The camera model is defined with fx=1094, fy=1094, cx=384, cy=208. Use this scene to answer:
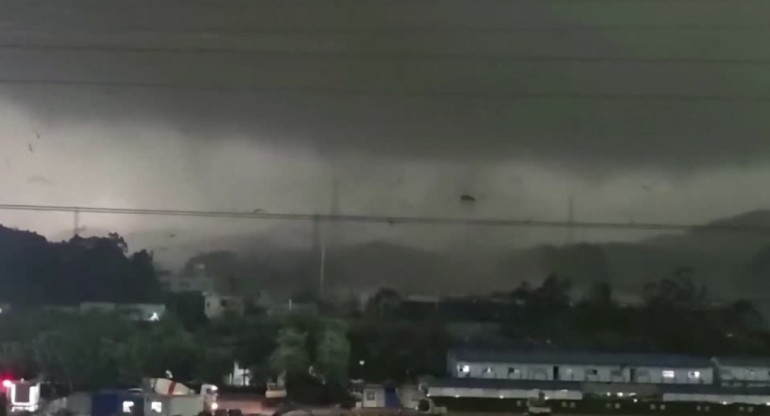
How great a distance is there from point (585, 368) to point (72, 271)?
3.25 ft

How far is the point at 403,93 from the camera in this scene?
2109mm

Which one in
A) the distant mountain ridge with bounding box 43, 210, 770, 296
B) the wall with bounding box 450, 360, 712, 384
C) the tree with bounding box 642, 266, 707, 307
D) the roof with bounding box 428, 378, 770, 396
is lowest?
the roof with bounding box 428, 378, 770, 396

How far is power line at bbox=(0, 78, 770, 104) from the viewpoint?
2.08 meters

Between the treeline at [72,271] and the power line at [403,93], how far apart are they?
0.30 m

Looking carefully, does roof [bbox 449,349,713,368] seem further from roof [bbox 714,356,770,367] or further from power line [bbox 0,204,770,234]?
power line [bbox 0,204,770,234]

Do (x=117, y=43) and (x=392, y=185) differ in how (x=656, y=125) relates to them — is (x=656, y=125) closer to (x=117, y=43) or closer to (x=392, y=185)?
(x=392, y=185)

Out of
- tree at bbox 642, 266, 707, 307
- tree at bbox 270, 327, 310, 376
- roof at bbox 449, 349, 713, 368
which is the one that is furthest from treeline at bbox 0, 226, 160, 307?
tree at bbox 642, 266, 707, 307

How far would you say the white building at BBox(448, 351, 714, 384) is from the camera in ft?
6.63

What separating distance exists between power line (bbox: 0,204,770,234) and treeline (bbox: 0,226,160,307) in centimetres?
6

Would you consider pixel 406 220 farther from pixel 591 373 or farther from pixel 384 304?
pixel 591 373

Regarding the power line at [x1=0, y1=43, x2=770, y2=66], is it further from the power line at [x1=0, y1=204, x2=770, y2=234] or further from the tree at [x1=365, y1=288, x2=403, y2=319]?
the tree at [x1=365, y1=288, x2=403, y2=319]

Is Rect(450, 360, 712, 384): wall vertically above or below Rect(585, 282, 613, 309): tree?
below

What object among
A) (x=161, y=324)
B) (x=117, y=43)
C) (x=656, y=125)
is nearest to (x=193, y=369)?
(x=161, y=324)

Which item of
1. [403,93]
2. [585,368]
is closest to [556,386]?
[585,368]
